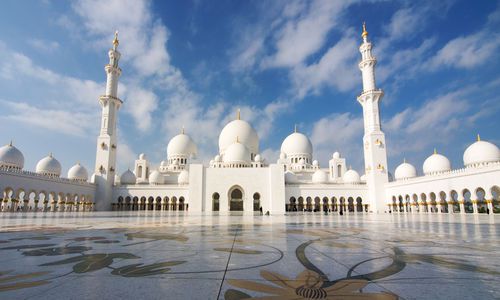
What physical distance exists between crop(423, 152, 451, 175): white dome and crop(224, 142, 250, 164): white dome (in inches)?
762

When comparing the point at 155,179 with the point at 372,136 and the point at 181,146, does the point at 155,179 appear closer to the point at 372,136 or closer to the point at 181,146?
the point at 181,146

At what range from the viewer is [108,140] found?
3409cm

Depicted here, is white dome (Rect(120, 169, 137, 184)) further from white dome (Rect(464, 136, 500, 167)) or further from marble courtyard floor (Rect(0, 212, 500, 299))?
marble courtyard floor (Rect(0, 212, 500, 299))

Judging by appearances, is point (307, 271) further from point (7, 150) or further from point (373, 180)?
point (7, 150)

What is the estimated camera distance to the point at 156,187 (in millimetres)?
35625

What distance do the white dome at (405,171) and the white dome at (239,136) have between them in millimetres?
18377

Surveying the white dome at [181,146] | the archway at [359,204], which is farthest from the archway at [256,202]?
the white dome at [181,146]

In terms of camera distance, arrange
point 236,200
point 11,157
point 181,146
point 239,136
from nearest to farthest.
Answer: point 11,157 → point 236,200 → point 239,136 → point 181,146

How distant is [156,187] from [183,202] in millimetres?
3672

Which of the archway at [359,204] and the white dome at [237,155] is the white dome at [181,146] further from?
the archway at [359,204]

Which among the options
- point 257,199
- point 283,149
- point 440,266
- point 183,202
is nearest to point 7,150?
point 183,202

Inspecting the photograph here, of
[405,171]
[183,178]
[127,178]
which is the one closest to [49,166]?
[127,178]

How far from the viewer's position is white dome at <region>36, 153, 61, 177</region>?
32.5 m

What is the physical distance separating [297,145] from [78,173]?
2874cm
